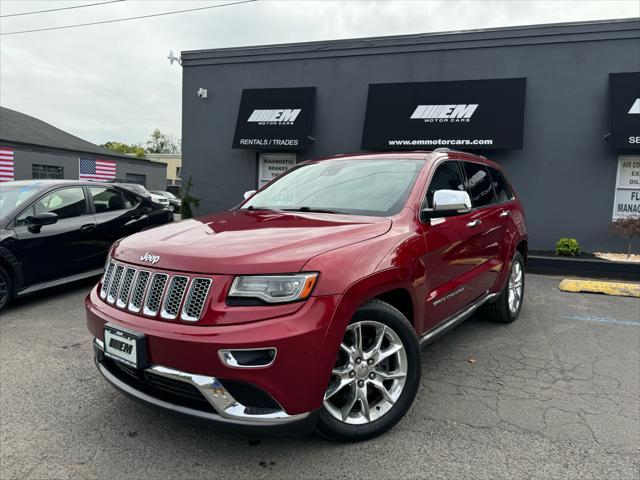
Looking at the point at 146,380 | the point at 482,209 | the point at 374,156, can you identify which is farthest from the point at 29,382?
the point at 482,209

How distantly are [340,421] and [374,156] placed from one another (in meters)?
2.24

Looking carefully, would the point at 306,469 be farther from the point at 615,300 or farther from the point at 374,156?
the point at 615,300

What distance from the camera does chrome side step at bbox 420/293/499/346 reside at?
3.21m

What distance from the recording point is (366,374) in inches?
104

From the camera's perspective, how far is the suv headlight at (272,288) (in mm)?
2244

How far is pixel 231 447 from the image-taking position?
2.62 metres

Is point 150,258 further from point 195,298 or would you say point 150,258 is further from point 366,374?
point 366,374

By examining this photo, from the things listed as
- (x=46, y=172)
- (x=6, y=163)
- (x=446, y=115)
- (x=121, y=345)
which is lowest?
(x=121, y=345)

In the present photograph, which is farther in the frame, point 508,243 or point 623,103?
point 623,103

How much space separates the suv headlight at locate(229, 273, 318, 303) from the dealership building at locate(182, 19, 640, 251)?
Result: 845 cm

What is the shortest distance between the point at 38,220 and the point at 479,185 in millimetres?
5171

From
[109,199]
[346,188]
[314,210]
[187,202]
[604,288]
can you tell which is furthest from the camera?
[187,202]

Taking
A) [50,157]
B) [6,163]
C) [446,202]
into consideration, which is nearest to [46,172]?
[50,157]

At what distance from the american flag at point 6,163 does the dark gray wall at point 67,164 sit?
1.02 ft
